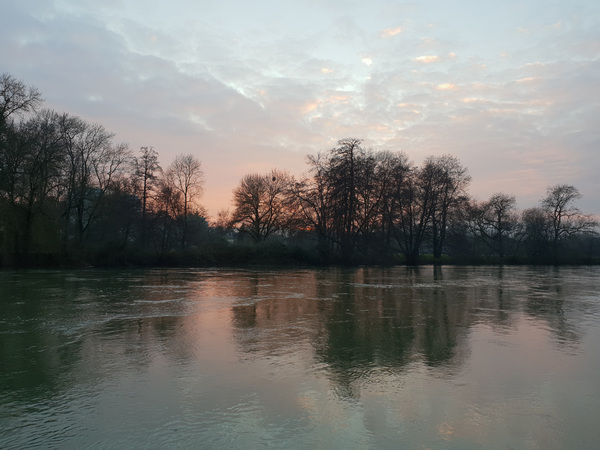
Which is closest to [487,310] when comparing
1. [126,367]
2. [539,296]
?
[539,296]

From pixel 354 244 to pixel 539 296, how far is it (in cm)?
2870

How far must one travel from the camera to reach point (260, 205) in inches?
2063

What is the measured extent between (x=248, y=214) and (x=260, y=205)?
1925 mm

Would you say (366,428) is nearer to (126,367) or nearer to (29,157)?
(126,367)

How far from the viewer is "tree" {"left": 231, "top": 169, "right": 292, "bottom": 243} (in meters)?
51.4

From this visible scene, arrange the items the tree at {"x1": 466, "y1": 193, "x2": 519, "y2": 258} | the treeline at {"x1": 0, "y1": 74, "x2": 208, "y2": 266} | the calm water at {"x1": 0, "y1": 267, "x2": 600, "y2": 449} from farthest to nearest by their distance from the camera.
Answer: the tree at {"x1": 466, "y1": 193, "x2": 519, "y2": 258} → the treeline at {"x1": 0, "y1": 74, "x2": 208, "y2": 266} → the calm water at {"x1": 0, "y1": 267, "x2": 600, "y2": 449}

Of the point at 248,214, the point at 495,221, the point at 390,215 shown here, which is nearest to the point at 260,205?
the point at 248,214

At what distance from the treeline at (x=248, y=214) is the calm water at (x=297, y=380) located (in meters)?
22.4

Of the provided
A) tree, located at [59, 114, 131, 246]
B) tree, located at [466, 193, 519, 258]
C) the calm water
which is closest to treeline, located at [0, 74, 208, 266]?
tree, located at [59, 114, 131, 246]

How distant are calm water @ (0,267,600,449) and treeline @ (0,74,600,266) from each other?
73.5 feet

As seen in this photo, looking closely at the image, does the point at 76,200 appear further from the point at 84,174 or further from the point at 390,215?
the point at 390,215

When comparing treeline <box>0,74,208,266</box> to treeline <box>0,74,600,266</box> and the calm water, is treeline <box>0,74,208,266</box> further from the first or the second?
the calm water

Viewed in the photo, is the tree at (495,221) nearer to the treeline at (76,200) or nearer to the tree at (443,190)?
the tree at (443,190)

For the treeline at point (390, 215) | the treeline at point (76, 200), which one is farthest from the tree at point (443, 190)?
the treeline at point (76, 200)
